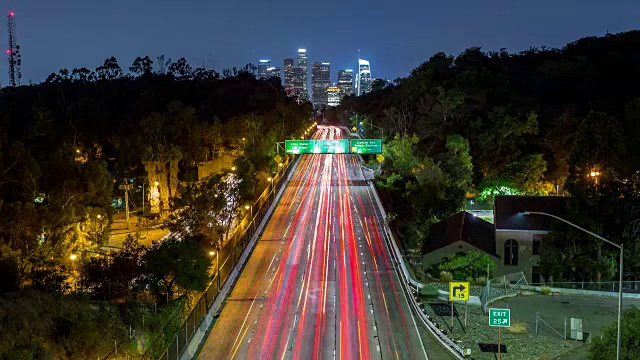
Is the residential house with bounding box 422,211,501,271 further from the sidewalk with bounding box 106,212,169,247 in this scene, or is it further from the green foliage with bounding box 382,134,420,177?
the green foliage with bounding box 382,134,420,177

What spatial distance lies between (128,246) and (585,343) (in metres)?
25.6

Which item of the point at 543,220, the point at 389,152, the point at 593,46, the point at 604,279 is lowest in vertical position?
the point at 604,279

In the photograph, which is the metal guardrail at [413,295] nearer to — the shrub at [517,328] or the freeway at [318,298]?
the freeway at [318,298]

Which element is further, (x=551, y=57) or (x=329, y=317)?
(x=551, y=57)

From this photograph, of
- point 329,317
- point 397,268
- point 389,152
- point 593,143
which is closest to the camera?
point 329,317

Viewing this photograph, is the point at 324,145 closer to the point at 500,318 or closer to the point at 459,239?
the point at 459,239

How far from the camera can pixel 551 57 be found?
162m

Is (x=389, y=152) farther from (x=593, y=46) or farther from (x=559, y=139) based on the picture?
(x=593, y=46)

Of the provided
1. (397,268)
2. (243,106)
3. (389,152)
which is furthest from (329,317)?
(243,106)

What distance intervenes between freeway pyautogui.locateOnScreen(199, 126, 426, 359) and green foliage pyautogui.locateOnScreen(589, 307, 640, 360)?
8.47m

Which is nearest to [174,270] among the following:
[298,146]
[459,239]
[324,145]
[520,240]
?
[459,239]

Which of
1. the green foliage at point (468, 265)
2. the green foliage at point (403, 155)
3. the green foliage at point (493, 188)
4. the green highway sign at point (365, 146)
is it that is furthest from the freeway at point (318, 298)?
the green foliage at point (403, 155)

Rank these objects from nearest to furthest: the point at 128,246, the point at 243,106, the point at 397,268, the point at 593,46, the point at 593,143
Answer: the point at 128,246, the point at 397,268, the point at 593,143, the point at 593,46, the point at 243,106

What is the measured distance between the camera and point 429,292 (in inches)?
1478
